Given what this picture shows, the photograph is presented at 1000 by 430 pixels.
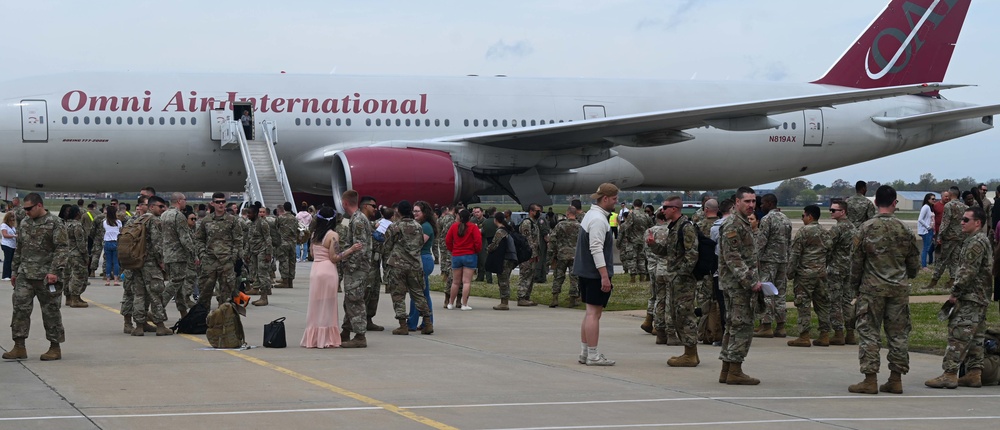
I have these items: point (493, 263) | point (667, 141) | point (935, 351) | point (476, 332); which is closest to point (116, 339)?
point (476, 332)

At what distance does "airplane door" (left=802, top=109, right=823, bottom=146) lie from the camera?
1205 inches

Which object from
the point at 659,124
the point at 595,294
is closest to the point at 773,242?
the point at 595,294

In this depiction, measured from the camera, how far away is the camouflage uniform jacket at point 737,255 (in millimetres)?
9664

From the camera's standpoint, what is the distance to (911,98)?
31.7 m

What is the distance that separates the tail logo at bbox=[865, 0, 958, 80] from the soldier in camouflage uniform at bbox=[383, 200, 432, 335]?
22.1 metres

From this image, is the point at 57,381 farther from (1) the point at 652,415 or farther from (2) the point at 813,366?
(2) the point at 813,366

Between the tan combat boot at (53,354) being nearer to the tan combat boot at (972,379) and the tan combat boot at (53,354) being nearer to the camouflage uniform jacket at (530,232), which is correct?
the tan combat boot at (972,379)

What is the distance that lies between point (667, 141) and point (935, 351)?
15.2 m

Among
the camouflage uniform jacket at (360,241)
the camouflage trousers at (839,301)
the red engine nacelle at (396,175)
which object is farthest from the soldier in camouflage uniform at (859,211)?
the red engine nacelle at (396,175)

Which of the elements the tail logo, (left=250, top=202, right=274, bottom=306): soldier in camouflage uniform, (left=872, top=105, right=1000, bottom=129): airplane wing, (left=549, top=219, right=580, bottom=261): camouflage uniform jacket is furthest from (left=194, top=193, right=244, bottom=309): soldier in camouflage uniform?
the tail logo

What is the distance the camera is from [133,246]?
12492 mm

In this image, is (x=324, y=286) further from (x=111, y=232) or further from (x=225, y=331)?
(x=111, y=232)

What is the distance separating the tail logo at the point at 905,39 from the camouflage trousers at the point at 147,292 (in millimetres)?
23893

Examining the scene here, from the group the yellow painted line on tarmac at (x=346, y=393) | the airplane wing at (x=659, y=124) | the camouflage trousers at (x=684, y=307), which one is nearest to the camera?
the yellow painted line on tarmac at (x=346, y=393)
